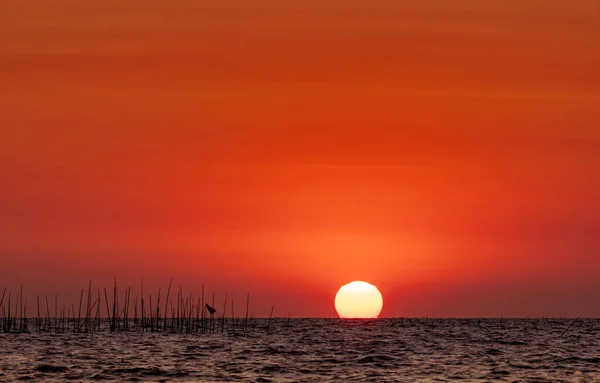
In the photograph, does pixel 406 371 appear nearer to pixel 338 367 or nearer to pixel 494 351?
pixel 338 367

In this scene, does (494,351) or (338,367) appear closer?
(338,367)

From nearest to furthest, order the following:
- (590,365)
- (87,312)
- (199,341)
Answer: (590,365)
(199,341)
(87,312)

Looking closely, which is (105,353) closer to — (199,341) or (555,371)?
(199,341)

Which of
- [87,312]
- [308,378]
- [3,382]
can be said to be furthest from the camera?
[87,312]

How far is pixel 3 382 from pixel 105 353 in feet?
82.7

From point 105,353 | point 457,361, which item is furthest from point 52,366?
point 457,361

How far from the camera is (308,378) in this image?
193 ft

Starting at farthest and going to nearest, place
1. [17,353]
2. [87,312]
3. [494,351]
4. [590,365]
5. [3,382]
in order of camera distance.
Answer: [87,312] → [494,351] → [17,353] → [590,365] → [3,382]

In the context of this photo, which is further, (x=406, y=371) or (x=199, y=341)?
(x=199, y=341)

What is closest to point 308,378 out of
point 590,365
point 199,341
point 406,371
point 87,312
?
point 406,371

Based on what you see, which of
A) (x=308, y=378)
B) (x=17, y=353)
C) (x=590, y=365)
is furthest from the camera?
(x=17, y=353)

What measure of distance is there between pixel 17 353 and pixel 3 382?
25630 millimetres

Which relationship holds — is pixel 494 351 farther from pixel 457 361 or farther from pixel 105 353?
pixel 105 353

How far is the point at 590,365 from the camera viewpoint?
7044 centimetres
